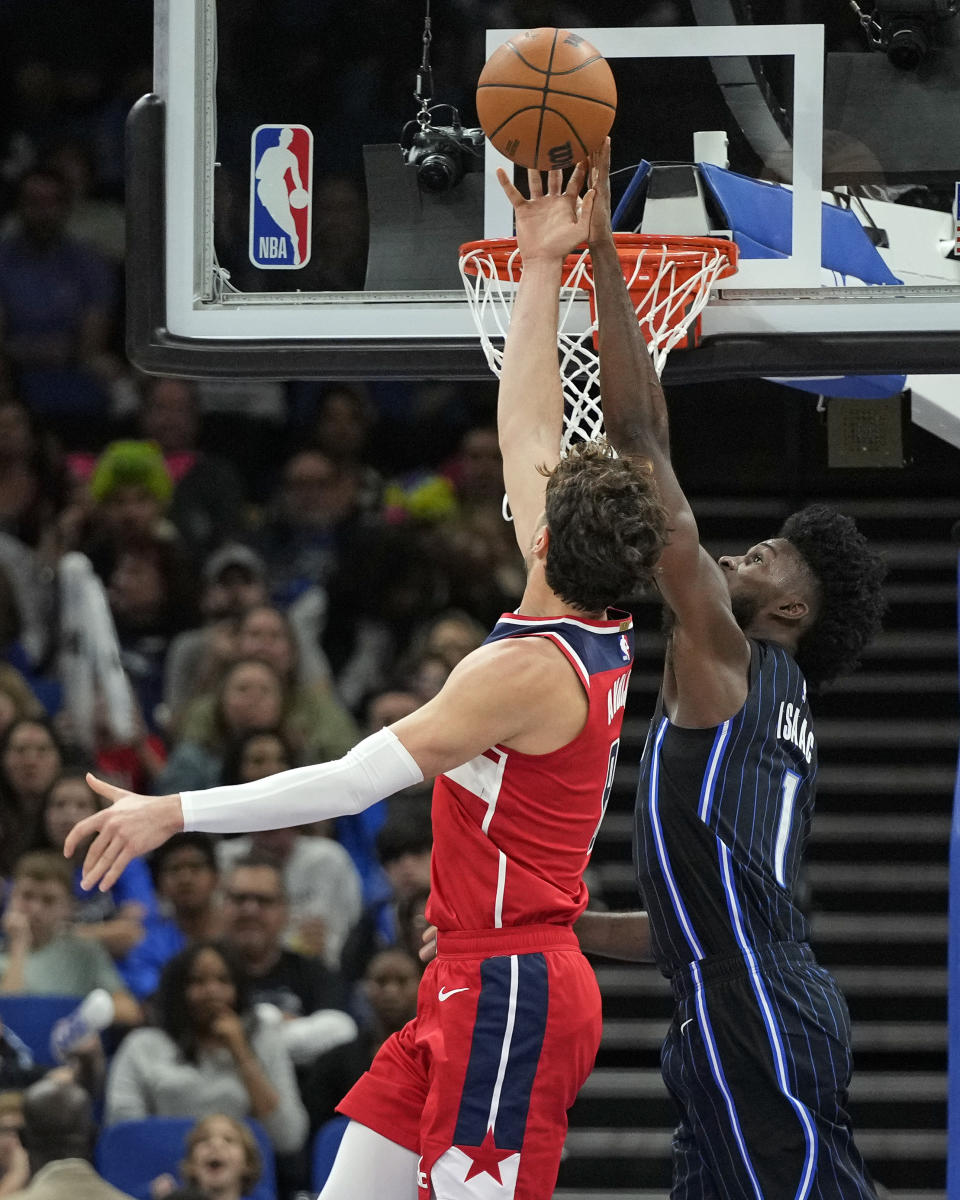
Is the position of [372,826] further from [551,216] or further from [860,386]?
[551,216]

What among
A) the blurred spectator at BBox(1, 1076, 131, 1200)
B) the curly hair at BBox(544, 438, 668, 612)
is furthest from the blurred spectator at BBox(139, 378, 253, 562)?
the curly hair at BBox(544, 438, 668, 612)

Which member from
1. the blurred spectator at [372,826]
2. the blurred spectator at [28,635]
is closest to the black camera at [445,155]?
the blurred spectator at [372,826]

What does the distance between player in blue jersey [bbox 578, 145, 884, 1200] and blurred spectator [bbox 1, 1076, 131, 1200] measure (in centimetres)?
253

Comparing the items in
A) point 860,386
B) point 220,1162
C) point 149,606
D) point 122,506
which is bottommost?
point 220,1162

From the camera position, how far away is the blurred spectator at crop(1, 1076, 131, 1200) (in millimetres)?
5570

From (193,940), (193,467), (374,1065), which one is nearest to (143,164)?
(374,1065)

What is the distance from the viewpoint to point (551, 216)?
3.83 metres

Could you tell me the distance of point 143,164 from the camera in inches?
177

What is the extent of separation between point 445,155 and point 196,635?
3287 millimetres

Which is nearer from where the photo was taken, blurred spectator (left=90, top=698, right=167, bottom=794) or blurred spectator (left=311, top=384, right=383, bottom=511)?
blurred spectator (left=90, top=698, right=167, bottom=794)

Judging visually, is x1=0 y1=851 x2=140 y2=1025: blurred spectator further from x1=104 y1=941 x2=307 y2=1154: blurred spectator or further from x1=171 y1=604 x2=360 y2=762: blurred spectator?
x1=171 y1=604 x2=360 y2=762: blurred spectator

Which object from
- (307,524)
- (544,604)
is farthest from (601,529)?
(307,524)

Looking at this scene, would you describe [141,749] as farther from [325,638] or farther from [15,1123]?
[15,1123]

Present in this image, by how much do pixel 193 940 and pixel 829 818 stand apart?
3132mm
